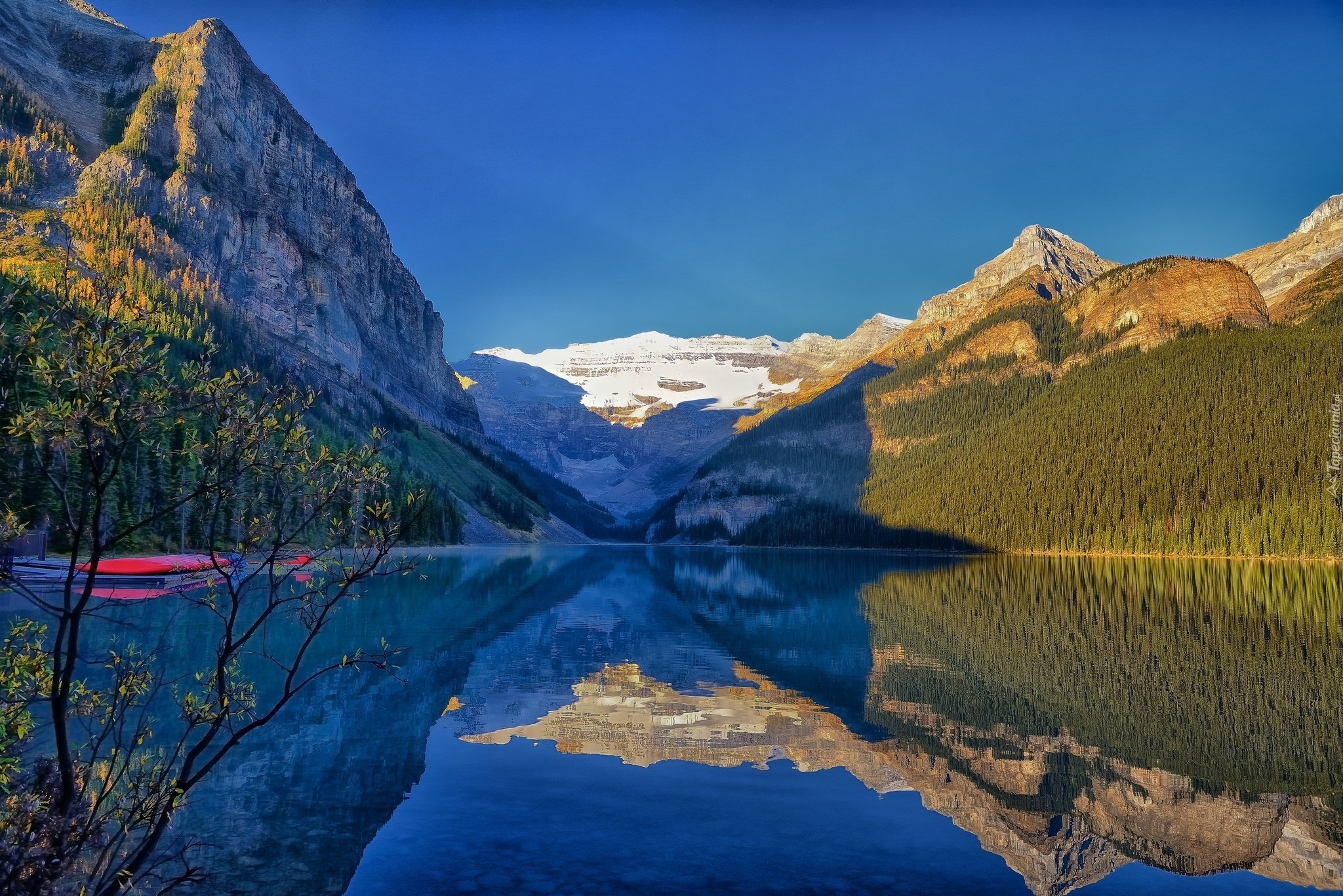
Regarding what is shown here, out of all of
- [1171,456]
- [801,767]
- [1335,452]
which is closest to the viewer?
[801,767]

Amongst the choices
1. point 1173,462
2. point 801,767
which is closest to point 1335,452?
point 1173,462

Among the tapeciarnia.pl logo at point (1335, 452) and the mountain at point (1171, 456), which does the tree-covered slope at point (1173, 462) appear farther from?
the tapeciarnia.pl logo at point (1335, 452)

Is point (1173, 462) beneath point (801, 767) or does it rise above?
above

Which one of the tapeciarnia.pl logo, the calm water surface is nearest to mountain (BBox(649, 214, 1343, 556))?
the tapeciarnia.pl logo

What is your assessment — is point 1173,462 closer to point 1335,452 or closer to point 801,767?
point 1335,452

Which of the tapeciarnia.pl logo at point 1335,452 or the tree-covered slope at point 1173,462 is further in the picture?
the tree-covered slope at point 1173,462

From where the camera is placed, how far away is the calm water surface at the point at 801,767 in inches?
503

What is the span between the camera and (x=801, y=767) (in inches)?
719

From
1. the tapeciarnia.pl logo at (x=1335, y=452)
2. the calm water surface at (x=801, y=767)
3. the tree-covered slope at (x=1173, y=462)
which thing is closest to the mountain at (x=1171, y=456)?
the tree-covered slope at (x=1173, y=462)

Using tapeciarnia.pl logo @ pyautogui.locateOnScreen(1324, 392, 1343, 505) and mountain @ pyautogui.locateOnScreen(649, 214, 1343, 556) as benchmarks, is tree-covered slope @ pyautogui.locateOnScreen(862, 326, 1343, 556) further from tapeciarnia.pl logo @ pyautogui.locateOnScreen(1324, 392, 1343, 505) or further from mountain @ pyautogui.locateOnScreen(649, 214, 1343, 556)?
tapeciarnia.pl logo @ pyautogui.locateOnScreen(1324, 392, 1343, 505)

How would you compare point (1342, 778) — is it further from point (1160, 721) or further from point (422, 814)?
point (422, 814)

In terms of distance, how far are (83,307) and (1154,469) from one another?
541ft

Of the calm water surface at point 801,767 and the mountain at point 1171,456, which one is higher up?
the mountain at point 1171,456

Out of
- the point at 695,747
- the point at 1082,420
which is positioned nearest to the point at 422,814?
the point at 695,747
